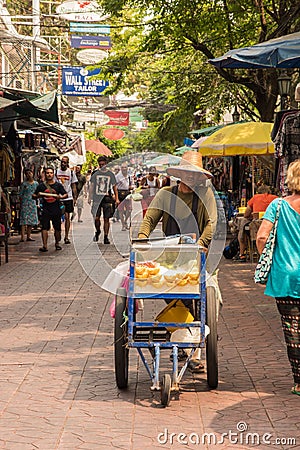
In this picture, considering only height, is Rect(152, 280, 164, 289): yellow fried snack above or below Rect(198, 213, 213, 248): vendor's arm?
below

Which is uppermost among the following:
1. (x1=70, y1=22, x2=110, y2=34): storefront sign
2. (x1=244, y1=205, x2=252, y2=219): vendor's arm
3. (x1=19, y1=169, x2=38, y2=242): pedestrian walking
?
(x1=70, y1=22, x2=110, y2=34): storefront sign

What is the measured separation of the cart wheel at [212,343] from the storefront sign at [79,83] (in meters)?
22.0

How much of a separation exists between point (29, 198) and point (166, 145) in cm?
2991

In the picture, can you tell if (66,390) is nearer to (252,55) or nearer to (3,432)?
(3,432)

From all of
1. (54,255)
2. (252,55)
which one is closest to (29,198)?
(54,255)

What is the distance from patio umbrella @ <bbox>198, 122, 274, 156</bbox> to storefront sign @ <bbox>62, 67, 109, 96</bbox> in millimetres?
10486

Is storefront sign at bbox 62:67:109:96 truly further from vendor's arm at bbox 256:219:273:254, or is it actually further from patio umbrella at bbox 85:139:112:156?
vendor's arm at bbox 256:219:273:254

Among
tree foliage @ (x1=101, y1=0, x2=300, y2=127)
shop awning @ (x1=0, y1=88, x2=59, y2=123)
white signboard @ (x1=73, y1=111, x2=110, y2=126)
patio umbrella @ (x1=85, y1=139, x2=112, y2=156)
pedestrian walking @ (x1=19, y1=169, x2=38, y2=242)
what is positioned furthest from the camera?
patio umbrella @ (x1=85, y1=139, x2=112, y2=156)

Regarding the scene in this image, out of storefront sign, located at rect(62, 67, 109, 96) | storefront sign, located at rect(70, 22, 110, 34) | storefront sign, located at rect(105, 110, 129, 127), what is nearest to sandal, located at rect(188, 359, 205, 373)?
storefront sign, located at rect(70, 22, 110, 34)

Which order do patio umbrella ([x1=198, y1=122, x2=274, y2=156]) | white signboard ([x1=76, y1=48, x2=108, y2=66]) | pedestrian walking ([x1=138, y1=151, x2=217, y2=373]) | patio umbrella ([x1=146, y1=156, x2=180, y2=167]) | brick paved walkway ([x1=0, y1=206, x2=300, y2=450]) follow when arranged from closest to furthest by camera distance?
brick paved walkway ([x1=0, y1=206, x2=300, y2=450]) < pedestrian walking ([x1=138, y1=151, x2=217, y2=373]) < patio umbrella ([x1=146, y1=156, x2=180, y2=167]) < patio umbrella ([x1=198, y1=122, x2=274, y2=156]) < white signboard ([x1=76, y1=48, x2=108, y2=66])

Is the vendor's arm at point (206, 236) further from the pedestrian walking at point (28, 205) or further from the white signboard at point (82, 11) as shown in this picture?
the white signboard at point (82, 11)

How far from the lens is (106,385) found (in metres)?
7.16

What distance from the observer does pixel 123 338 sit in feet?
22.2

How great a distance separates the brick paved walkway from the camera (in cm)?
574
